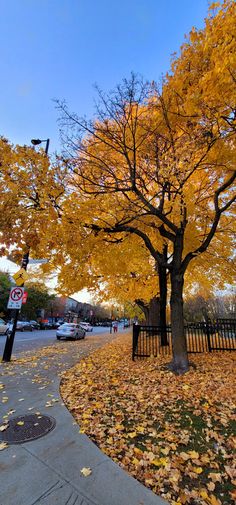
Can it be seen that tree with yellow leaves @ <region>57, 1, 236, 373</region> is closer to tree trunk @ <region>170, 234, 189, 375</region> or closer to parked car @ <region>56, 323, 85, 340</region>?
tree trunk @ <region>170, 234, 189, 375</region>

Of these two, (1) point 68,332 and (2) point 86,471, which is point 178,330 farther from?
(1) point 68,332

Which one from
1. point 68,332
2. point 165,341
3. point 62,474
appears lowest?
point 62,474

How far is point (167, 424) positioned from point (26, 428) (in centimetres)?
216

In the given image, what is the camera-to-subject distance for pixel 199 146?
6.77m

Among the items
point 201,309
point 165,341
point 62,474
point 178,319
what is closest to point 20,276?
point 178,319

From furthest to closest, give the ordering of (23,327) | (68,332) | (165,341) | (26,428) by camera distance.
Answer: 1. (23,327)
2. (68,332)
3. (165,341)
4. (26,428)

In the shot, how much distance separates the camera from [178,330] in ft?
24.4

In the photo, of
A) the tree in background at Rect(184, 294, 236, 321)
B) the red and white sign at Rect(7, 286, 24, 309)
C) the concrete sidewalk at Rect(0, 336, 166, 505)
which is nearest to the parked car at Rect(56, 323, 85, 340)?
the red and white sign at Rect(7, 286, 24, 309)

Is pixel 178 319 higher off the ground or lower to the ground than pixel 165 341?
higher

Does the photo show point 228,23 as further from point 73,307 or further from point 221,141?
point 73,307

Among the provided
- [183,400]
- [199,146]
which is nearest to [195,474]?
[183,400]

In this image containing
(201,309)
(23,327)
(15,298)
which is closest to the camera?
(15,298)

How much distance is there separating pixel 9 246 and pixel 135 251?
14.0 feet

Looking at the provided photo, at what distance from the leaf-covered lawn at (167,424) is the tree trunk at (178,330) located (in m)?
0.33
